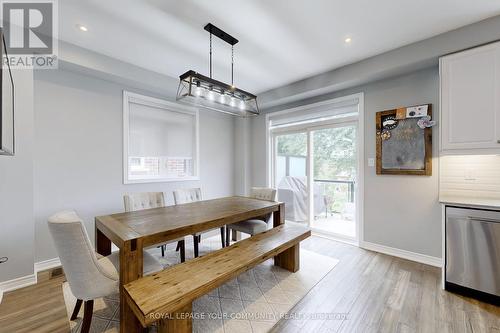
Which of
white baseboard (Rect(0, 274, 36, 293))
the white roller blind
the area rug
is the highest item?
the white roller blind

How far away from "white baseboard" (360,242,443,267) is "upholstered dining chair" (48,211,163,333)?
3279 mm

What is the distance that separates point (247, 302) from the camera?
2031 mm

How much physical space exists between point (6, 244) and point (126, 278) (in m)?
1.81

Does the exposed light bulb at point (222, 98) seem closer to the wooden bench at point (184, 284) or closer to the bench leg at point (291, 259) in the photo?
the wooden bench at point (184, 284)

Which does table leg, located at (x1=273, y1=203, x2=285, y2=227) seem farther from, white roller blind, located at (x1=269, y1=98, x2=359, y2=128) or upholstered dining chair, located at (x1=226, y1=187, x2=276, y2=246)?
white roller blind, located at (x1=269, y1=98, x2=359, y2=128)

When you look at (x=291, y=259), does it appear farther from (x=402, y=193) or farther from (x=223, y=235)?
(x=402, y=193)

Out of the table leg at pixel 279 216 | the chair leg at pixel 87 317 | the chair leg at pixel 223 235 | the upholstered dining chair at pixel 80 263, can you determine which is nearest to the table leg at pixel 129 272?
the upholstered dining chair at pixel 80 263

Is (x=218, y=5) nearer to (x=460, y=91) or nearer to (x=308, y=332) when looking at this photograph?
(x=460, y=91)

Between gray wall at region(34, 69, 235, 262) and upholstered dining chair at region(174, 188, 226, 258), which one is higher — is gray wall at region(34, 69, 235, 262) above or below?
above

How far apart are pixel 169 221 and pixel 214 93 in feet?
4.42

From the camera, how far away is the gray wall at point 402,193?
2.70 m

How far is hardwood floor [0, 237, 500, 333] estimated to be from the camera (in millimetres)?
1716

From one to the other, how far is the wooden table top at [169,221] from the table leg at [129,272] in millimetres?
56

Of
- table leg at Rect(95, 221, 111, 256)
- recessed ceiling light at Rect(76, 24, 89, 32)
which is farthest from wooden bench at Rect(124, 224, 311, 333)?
recessed ceiling light at Rect(76, 24, 89, 32)
